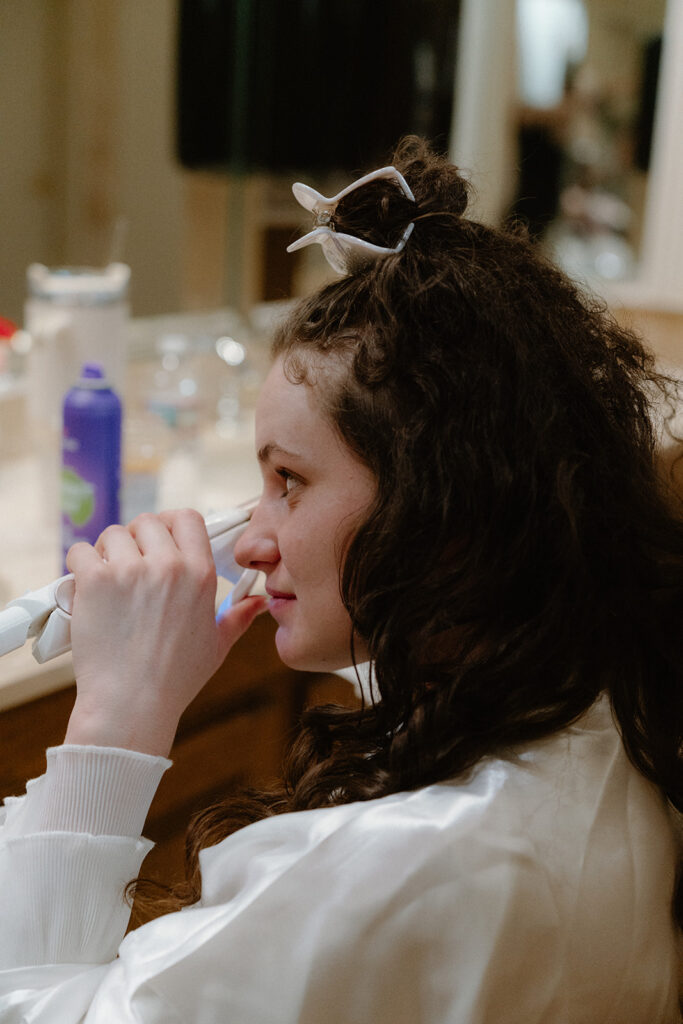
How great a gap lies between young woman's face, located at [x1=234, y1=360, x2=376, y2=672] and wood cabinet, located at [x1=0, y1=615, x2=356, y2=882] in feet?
1.23

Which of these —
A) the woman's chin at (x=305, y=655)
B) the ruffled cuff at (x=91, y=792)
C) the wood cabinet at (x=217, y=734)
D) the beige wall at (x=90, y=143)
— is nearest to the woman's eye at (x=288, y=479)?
the woman's chin at (x=305, y=655)

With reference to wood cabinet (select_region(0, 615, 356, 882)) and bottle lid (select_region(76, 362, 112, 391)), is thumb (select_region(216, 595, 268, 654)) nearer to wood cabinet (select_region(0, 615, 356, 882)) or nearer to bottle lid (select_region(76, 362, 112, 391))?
wood cabinet (select_region(0, 615, 356, 882))

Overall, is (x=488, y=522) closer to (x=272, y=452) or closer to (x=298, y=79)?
(x=272, y=452)

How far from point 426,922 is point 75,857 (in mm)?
291

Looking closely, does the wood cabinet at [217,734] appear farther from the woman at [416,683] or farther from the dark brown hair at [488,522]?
the dark brown hair at [488,522]

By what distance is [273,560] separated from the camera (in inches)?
36.1

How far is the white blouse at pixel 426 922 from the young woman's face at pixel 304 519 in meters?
0.19

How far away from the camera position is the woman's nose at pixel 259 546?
2.99 ft

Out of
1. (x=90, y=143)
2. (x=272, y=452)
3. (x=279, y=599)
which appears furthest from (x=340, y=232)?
(x=90, y=143)

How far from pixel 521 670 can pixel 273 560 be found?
248 mm

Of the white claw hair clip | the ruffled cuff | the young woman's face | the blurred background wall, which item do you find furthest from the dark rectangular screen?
the ruffled cuff

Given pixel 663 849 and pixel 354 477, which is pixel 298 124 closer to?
pixel 354 477

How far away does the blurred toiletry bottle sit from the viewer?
1.30 meters

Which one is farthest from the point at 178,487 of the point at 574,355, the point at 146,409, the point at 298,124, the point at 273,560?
the point at 298,124
